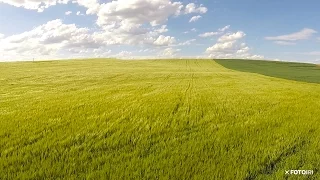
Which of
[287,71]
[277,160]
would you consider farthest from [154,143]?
[287,71]

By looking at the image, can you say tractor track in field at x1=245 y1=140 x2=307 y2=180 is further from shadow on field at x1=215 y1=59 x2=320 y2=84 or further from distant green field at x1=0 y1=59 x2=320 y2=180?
shadow on field at x1=215 y1=59 x2=320 y2=84

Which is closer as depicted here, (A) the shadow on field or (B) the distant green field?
(B) the distant green field

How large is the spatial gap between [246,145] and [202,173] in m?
2.76

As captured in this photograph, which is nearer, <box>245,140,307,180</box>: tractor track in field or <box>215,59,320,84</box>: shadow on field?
<box>245,140,307,180</box>: tractor track in field

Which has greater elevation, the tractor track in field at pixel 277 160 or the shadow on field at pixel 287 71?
the shadow on field at pixel 287 71

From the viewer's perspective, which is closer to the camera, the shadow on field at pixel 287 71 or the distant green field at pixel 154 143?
the distant green field at pixel 154 143

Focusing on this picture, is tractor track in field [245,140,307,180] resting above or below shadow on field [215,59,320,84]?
below

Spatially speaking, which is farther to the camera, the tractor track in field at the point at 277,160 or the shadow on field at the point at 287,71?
the shadow on field at the point at 287,71

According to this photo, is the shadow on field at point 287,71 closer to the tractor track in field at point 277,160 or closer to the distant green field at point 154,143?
the distant green field at point 154,143

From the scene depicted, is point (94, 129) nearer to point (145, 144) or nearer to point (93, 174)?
point (145, 144)

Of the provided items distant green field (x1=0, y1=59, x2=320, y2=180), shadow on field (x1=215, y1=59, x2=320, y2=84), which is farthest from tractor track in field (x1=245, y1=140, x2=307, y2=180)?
shadow on field (x1=215, y1=59, x2=320, y2=84)

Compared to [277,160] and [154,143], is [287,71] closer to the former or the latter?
[277,160]

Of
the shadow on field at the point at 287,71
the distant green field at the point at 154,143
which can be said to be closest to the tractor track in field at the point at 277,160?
the distant green field at the point at 154,143

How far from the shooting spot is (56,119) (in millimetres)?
11945
